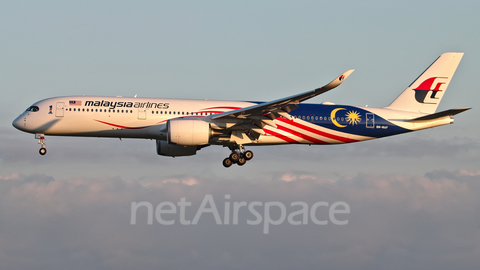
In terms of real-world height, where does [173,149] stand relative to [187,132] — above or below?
below

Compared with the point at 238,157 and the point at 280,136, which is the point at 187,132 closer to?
the point at 238,157

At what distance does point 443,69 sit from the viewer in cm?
4094

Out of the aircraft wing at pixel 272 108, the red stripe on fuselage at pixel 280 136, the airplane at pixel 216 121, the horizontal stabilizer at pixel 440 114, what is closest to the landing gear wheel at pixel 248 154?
the airplane at pixel 216 121

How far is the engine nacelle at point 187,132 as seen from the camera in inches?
1304

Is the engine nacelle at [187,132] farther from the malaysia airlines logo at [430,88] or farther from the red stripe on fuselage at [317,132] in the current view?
the malaysia airlines logo at [430,88]

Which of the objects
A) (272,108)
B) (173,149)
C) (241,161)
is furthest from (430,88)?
(173,149)

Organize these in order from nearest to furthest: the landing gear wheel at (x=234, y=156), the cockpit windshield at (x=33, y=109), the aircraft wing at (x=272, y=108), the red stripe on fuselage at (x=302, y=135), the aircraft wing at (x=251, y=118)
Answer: the aircraft wing at (x=272, y=108) → the aircraft wing at (x=251, y=118) → the cockpit windshield at (x=33, y=109) → the red stripe on fuselage at (x=302, y=135) → the landing gear wheel at (x=234, y=156)

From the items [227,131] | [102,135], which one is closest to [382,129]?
[227,131]

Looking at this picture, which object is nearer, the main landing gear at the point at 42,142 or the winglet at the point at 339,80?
the winglet at the point at 339,80

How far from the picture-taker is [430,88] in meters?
40.6

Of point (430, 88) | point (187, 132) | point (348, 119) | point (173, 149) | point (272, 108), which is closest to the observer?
point (272, 108)

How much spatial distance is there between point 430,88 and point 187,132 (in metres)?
18.6

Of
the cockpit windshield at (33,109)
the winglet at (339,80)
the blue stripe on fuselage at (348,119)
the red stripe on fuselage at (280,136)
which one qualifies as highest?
the winglet at (339,80)

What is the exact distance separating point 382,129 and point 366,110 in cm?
167
